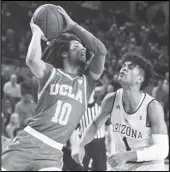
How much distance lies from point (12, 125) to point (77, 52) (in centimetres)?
318

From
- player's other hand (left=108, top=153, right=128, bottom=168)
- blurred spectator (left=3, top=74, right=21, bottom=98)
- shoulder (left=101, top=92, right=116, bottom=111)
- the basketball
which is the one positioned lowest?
player's other hand (left=108, top=153, right=128, bottom=168)

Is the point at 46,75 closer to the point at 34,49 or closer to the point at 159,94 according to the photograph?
the point at 34,49

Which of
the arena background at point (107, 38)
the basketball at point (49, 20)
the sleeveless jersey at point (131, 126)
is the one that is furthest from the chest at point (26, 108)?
the basketball at point (49, 20)

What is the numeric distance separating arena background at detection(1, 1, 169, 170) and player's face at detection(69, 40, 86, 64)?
864 millimetres

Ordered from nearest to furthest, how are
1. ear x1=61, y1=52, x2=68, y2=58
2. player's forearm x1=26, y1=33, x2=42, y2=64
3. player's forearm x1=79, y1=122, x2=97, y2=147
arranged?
1. player's forearm x1=26, y1=33, x2=42, y2=64
2. ear x1=61, y1=52, x2=68, y2=58
3. player's forearm x1=79, y1=122, x2=97, y2=147

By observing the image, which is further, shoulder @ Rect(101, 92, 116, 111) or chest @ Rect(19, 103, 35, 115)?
chest @ Rect(19, 103, 35, 115)

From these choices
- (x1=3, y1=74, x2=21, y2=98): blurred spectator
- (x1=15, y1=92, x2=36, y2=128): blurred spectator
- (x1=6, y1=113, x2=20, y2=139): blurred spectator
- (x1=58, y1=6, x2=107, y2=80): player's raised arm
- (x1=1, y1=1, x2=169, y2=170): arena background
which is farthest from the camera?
(x1=3, y1=74, x2=21, y2=98): blurred spectator

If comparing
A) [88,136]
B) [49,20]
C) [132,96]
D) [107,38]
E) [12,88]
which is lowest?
[88,136]

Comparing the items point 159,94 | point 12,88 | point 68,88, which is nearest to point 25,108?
point 12,88

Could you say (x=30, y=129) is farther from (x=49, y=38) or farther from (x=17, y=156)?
(x=49, y=38)

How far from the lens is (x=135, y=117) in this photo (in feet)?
7.79

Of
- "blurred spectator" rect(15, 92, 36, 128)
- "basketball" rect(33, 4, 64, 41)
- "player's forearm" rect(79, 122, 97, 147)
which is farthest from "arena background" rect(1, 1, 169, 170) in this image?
"basketball" rect(33, 4, 64, 41)

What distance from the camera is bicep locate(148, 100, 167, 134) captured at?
7.42ft

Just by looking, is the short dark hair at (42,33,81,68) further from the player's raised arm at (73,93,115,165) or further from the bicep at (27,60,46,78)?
the player's raised arm at (73,93,115,165)
